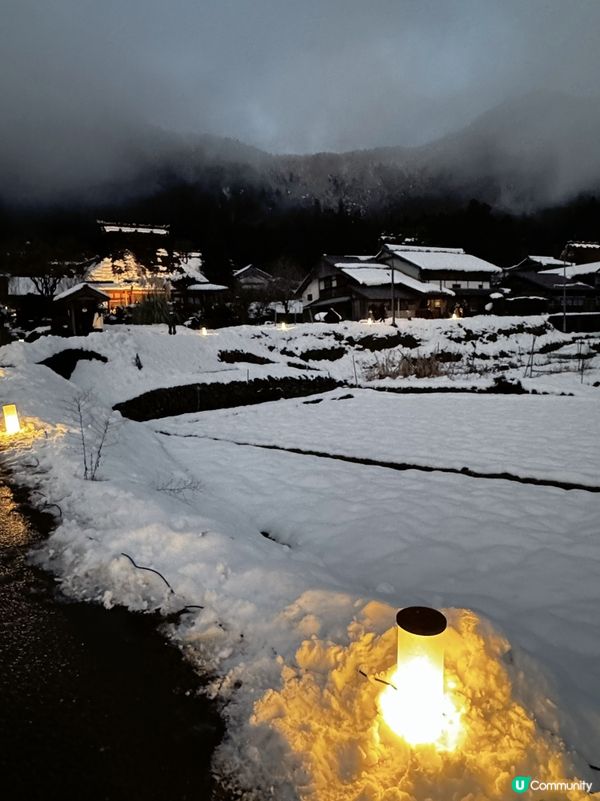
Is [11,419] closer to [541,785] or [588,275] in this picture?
[541,785]

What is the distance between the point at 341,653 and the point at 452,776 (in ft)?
2.28

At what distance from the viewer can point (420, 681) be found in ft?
5.74

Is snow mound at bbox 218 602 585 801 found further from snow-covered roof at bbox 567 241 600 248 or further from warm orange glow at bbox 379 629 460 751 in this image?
snow-covered roof at bbox 567 241 600 248

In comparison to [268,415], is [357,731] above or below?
above

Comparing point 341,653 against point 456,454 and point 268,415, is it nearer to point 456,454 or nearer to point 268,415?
point 456,454

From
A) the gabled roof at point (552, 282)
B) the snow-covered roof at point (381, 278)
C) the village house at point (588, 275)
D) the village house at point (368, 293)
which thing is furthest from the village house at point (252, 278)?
the village house at point (588, 275)

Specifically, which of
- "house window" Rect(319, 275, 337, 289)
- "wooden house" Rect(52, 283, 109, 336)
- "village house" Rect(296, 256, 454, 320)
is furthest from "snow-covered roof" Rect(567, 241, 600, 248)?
"wooden house" Rect(52, 283, 109, 336)

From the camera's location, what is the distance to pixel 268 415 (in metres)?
11.5

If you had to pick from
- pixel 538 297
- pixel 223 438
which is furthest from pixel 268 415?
pixel 538 297

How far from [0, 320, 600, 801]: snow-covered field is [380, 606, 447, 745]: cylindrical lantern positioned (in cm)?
9

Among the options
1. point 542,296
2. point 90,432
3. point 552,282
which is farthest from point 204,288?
point 90,432

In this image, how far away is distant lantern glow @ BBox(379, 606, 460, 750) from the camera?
5.69 ft

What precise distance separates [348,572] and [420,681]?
2.21 metres

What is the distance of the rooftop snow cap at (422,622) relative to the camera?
5.70 ft
